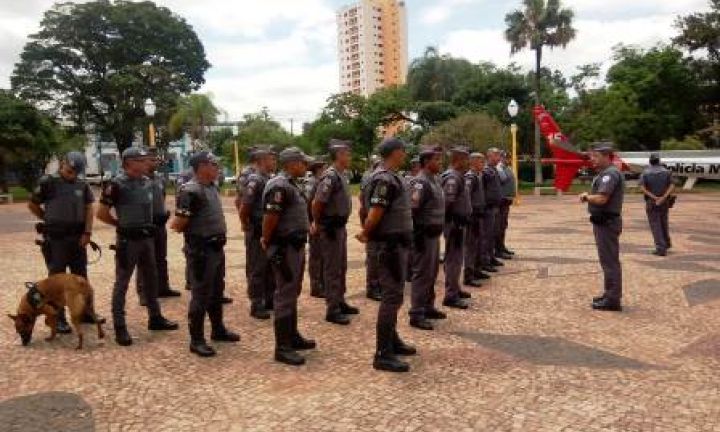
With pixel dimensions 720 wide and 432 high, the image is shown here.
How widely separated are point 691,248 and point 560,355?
826 centimetres

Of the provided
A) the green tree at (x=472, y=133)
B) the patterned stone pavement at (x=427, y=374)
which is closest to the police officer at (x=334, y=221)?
the patterned stone pavement at (x=427, y=374)

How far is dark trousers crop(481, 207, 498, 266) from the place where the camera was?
10.2 m

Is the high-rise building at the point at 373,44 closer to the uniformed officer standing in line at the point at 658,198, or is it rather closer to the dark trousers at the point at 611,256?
the uniformed officer standing in line at the point at 658,198

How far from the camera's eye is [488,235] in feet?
34.0

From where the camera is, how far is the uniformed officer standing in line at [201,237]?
A: 6070 mm

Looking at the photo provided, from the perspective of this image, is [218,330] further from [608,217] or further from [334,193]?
[608,217]

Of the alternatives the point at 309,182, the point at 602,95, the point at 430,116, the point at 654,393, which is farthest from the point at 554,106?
the point at 654,393

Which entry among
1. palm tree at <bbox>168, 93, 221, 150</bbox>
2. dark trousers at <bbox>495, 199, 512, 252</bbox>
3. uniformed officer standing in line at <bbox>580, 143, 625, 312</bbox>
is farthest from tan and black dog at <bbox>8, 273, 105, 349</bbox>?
palm tree at <bbox>168, 93, 221, 150</bbox>

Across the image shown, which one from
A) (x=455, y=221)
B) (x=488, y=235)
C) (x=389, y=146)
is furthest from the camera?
(x=488, y=235)

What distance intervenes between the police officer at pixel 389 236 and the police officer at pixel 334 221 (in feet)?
5.04

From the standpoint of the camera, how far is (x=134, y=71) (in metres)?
47.7

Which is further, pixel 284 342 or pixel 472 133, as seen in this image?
pixel 472 133

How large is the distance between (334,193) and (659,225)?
7523mm

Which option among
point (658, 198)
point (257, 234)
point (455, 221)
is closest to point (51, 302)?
point (257, 234)
